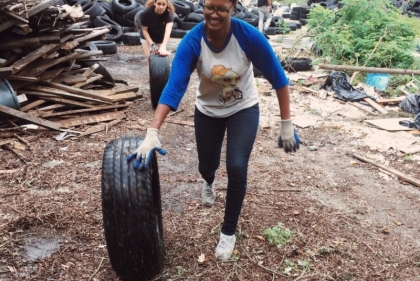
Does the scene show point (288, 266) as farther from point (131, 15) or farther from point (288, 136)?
point (131, 15)

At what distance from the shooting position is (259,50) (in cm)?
261

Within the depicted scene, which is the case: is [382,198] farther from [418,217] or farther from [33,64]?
[33,64]

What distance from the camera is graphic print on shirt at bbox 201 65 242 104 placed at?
2732 mm

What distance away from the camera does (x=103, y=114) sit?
5.94 metres

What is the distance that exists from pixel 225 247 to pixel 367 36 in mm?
7917

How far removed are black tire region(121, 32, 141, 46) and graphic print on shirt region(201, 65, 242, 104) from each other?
9.58m

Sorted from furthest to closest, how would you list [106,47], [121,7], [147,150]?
[121,7] < [106,47] < [147,150]

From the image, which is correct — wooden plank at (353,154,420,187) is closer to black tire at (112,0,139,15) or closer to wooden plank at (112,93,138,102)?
wooden plank at (112,93,138,102)

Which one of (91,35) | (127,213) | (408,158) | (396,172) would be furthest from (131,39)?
(127,213)

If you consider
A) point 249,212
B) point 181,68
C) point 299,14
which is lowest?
point 299,14

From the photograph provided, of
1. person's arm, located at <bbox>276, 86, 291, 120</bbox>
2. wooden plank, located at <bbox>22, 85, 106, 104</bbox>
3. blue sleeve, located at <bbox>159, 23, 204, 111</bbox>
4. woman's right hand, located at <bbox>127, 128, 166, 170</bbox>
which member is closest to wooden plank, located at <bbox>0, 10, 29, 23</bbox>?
→ wooden plank, located at <bbox>22, 85, 106, 104</bbox>

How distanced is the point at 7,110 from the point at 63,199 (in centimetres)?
200

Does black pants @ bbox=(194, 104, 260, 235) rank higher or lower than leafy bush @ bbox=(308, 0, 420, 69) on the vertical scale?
higher

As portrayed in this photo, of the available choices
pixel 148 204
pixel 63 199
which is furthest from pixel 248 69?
pixel 63 199
